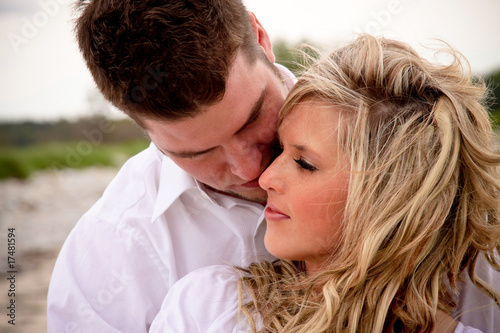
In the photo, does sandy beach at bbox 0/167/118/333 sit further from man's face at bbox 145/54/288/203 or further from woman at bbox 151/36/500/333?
woman at bbox 151/36/500/333

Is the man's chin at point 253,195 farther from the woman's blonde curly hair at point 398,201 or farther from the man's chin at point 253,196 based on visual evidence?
the woman's blonde curly hair at point 398,201

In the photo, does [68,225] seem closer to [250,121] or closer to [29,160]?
[29,160]

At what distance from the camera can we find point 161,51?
5.57 feet

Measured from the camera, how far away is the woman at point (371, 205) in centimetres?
173

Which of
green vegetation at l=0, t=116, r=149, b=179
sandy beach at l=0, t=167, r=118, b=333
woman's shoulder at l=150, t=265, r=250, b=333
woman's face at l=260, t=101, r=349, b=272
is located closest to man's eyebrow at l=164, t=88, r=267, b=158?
woman's face at l=260, t=101, r=349, b=272

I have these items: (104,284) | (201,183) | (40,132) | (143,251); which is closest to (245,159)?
(201,183)

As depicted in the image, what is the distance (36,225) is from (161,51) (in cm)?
694

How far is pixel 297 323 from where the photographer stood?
70.3 inches

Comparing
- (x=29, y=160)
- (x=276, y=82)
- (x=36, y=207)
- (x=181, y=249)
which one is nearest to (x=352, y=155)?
(x=276, y=82)

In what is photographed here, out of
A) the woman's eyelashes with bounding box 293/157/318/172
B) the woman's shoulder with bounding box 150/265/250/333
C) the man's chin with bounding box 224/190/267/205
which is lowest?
the woman's shoulder with bounding box 150/265/250/333

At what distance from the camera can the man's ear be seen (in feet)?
7.16

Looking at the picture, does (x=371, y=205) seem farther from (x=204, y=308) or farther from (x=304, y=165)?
(x=204, y=308)

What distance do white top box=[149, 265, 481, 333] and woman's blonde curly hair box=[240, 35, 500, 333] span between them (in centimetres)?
6

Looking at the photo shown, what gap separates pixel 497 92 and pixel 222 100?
8487 millimetres
